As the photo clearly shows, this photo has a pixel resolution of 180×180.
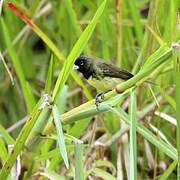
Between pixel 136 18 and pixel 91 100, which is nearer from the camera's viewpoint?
pixel 91 100

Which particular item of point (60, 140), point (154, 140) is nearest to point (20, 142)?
point (60, 140)

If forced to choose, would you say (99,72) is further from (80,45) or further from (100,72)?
(80,45)

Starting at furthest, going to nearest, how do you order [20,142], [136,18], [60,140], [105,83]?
1. [136,18]
2. [105,83]
3. [20,142]
4. [60,140]

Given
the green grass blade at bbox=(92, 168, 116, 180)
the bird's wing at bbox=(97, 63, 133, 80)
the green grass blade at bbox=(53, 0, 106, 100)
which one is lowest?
the green grass blade at bbox=(92, 168, 116, 180)

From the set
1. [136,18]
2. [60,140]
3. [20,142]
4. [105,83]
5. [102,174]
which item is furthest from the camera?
[136,18]

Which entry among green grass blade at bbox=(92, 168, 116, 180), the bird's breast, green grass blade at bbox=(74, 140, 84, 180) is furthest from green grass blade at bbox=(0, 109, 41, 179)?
the bird's breast

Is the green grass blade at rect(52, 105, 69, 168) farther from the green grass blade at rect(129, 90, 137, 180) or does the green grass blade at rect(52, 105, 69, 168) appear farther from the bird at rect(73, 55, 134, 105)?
the bird at rect(73, 55, 134, 105)
